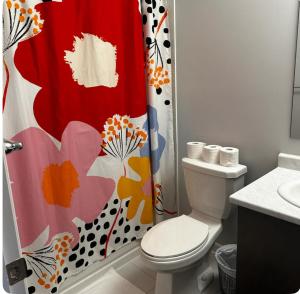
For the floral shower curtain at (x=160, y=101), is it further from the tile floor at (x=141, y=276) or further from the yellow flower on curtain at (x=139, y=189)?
the tile floor at (x=141, y=276)

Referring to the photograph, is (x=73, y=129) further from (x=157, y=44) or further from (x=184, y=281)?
(x=184, y=281)

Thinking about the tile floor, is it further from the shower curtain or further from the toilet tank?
the toilet tank

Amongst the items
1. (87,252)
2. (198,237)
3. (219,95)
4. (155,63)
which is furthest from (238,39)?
(87,252)

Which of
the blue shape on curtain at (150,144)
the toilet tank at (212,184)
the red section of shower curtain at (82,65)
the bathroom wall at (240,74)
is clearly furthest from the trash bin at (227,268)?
the red section of shower curtain at (82,65)

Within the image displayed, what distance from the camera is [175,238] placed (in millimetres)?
1508

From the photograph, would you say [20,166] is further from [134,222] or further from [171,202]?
[171,202]

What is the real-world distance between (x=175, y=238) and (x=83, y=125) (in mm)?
841

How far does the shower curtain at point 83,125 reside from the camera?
1367 mm

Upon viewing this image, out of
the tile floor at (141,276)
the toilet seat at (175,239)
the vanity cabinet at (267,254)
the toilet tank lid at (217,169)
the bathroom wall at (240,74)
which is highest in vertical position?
the bathroom wall at (240,74)

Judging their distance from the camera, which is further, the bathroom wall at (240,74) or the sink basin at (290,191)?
the bathroom wall at (240,74)

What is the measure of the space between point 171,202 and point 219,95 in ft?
3.06

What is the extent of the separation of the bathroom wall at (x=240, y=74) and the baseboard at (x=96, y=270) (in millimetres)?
970

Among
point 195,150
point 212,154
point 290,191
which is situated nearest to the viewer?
point 290,191

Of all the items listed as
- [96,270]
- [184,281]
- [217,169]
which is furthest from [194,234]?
[96,270]
